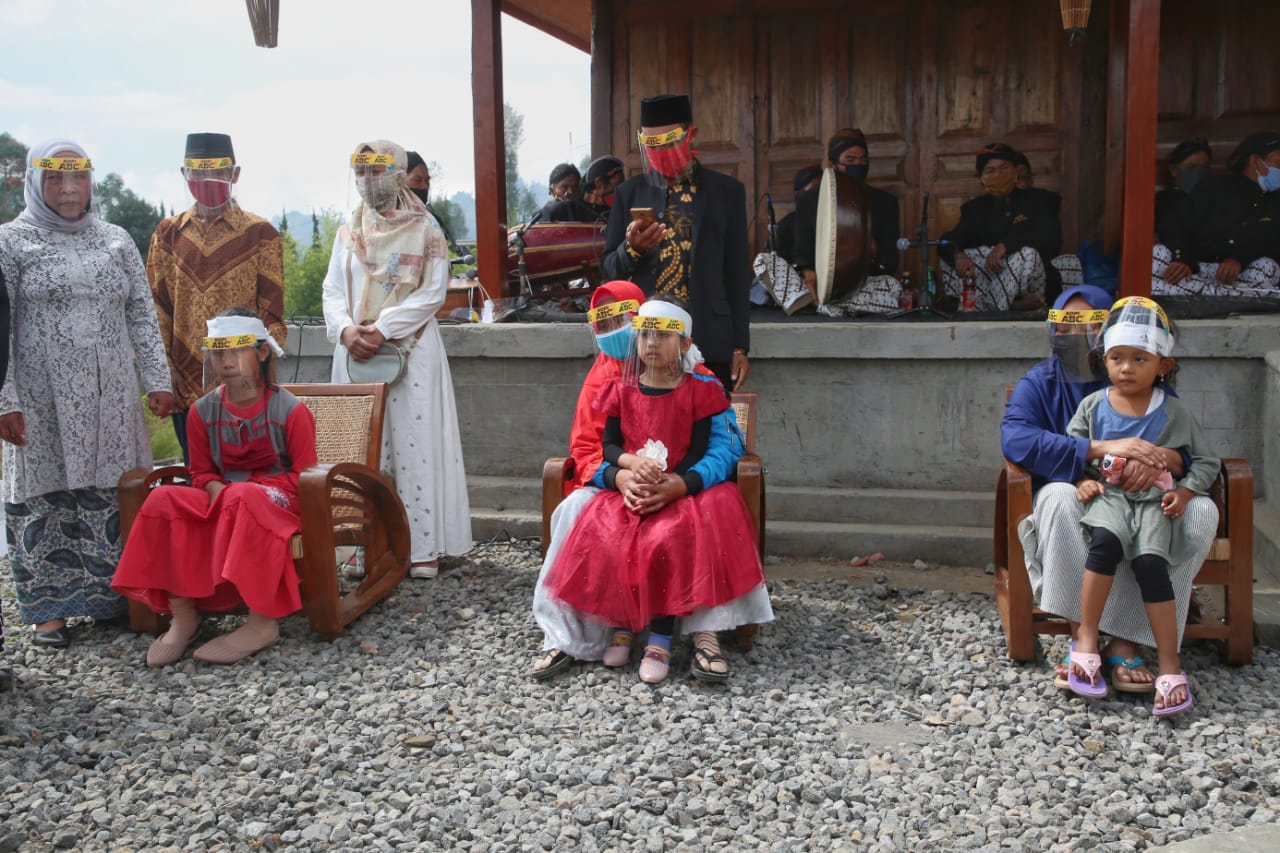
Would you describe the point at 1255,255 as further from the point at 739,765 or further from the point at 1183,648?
the point at 739,765

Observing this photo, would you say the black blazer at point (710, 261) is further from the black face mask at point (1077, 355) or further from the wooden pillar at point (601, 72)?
the wooden pillar at point (601, 72)

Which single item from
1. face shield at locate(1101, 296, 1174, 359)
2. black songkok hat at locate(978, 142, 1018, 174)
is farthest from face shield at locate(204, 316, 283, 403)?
black songkok hat at locate(978, 142, 1018, 174)

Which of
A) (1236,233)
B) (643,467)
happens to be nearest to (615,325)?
(643,467)

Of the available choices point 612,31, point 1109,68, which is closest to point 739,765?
point 1109,68

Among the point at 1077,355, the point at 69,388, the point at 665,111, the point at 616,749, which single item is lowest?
the point at 616,749

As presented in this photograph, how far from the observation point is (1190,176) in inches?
272

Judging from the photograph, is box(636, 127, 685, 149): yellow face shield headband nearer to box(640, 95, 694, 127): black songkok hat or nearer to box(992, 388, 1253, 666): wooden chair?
box(640, 95, 694, 127): black songkok hat

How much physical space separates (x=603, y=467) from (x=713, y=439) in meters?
0.44

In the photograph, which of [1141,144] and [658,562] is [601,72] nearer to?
[1141,144]

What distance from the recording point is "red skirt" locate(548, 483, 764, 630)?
4.00 m

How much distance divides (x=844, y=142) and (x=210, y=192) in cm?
388

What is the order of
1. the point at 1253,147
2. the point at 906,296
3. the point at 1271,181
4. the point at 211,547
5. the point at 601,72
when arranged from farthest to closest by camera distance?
the point at 601,72
the point at 906,296
the point at 1253,147
the point at 1271,181
the point at 211,547

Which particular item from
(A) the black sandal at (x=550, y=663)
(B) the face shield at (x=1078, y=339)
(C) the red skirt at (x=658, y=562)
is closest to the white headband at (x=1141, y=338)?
(B) the face shield at (x=1078, y=339)

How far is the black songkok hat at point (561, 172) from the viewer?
27.0ft
